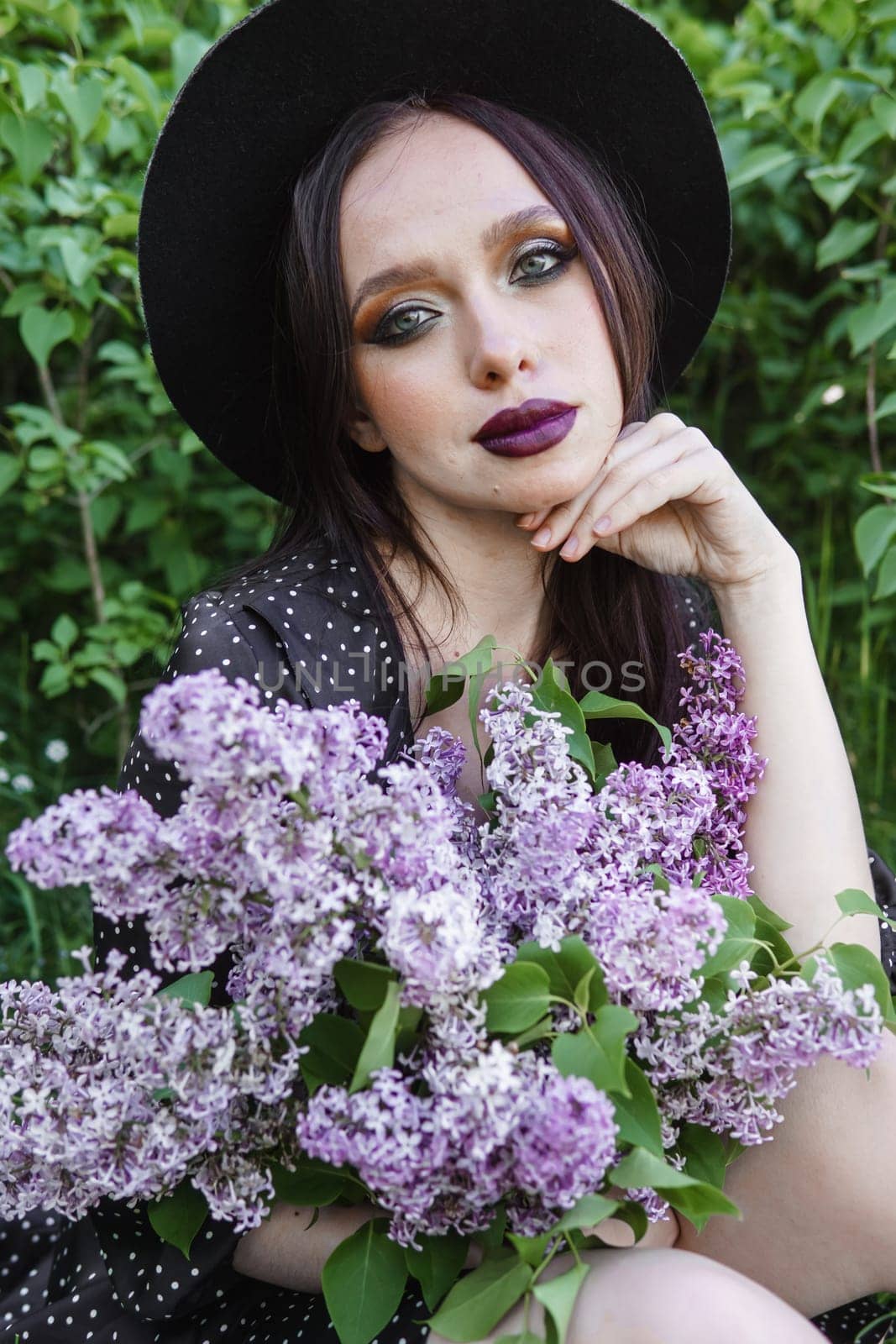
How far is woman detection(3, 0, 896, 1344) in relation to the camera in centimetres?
155

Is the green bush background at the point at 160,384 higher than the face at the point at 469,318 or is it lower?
lower

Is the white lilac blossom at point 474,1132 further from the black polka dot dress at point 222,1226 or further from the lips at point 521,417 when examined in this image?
the lips at point 521,417

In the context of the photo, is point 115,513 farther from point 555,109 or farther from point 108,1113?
point 108,1113

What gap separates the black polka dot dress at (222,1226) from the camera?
149cm

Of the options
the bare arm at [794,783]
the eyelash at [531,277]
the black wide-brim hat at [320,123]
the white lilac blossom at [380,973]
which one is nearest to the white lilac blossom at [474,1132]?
the white lilac blossom at [380,973]

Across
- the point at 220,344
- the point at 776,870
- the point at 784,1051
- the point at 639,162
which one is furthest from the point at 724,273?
the point at 784,1051

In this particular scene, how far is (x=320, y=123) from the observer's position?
1.79 meters

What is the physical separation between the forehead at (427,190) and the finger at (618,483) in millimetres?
344

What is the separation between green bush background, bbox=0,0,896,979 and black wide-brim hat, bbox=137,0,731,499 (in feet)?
2.14

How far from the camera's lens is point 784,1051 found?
3.92ft

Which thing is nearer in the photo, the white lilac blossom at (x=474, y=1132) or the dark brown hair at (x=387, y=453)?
the white lilac blossom at (x=474, y=1132)

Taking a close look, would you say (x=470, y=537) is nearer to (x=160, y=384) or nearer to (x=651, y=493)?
(x=651, y=493)

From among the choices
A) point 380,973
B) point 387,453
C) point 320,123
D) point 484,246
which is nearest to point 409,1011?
point 380,973

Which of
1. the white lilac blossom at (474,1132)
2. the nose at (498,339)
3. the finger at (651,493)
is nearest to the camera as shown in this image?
the white lilac blossom at (474,1132)
